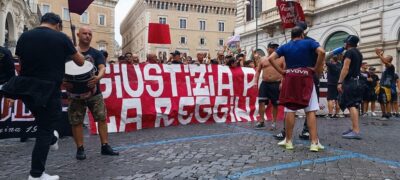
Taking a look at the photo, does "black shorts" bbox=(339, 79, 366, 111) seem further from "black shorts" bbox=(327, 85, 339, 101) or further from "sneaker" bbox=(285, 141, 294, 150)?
"black shorts" bbox=(327, 85, 339, 101)

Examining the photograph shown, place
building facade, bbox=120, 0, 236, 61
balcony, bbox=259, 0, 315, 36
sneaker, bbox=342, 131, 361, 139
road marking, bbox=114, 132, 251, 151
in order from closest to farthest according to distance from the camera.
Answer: road marking, bbox=114, 132, 251, 151 < sneaker, bbox=342, 131, 361, 139 < balcony, bbox=259, 0, 315, 36 < building facade, bbox=120, 0, 236, 61

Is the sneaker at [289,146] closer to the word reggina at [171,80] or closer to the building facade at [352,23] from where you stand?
the word reggina at [171,80]

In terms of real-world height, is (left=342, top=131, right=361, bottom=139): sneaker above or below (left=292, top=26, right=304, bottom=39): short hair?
below

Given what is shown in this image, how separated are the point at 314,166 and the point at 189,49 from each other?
225 ft

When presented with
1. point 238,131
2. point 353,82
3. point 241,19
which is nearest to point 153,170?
point 238,131

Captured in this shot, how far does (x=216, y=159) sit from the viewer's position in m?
4.88

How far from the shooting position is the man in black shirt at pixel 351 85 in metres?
6.83

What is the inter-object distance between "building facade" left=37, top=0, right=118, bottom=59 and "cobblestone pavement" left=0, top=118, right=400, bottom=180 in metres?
57.9

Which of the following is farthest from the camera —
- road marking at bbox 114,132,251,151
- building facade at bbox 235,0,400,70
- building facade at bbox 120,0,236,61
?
building facade at bbox 120,0,236,61

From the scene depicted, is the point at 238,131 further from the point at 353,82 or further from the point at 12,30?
the point at 12,30

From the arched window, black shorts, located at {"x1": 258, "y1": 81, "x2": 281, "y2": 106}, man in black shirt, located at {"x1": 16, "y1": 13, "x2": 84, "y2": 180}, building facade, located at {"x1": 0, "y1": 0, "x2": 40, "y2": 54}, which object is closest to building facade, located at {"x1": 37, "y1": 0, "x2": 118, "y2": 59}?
building facade, located at {"x1": 0, "y1": 0, "x2": 40, "y2": 54}

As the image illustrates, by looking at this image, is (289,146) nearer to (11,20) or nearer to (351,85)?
(351,85)

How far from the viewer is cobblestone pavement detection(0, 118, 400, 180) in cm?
418

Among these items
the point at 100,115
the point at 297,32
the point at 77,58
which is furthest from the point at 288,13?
the point at 77,58
